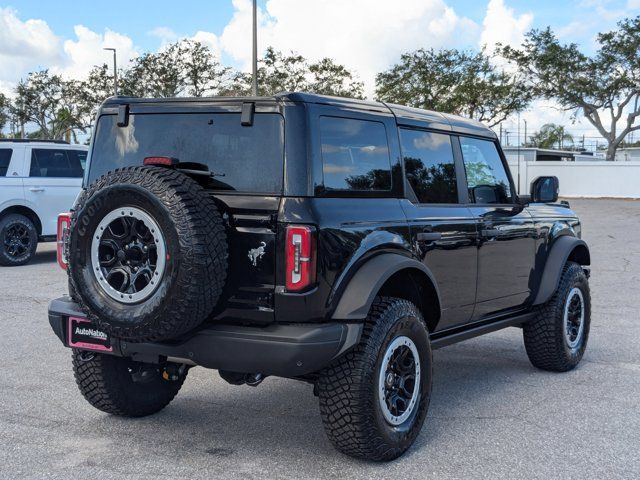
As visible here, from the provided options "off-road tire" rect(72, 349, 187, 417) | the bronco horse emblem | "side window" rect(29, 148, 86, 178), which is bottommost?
"off-road tire" rect(72, 349, 187, 417)

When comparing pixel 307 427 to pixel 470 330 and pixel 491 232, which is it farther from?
pixel 491 232

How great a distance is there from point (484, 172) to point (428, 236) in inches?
49.8

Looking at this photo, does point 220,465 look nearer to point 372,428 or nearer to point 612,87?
point 372,428

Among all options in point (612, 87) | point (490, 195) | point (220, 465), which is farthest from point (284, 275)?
point (612, 87)

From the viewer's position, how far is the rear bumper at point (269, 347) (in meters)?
3.86

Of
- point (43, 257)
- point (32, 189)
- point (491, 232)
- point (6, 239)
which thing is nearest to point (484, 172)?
point (491, 232)

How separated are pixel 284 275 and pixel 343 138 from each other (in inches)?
34.9

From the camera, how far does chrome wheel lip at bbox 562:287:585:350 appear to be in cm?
630

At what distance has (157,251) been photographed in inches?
150

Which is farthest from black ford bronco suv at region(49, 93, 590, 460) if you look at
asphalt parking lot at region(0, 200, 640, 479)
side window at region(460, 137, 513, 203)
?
side window at region(460, 137, 513, 203)

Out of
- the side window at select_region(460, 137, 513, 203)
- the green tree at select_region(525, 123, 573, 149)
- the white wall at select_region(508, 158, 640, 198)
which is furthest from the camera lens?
the green tree at select_region(525, 123, 573, 149)

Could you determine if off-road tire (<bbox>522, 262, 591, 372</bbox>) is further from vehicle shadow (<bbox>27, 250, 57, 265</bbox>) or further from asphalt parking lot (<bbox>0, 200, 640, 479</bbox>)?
vehicle shadow (<bbox>27, 250, 57, 265</bbox>)

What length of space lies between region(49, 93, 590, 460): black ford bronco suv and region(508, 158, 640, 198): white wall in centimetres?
3960

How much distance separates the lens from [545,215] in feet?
20.7
